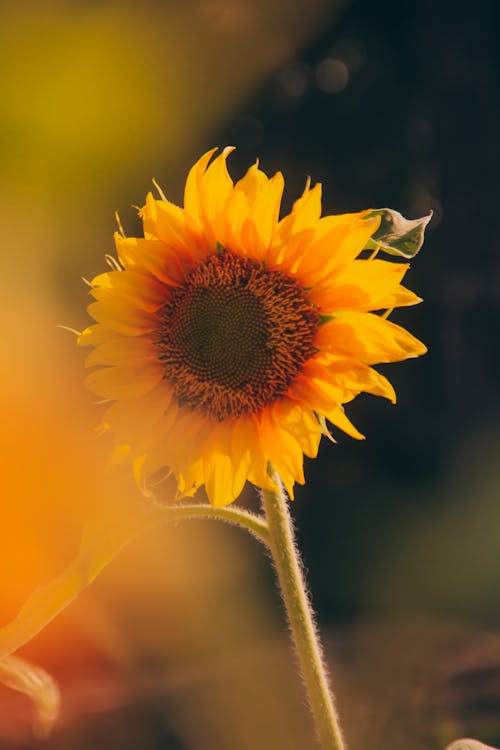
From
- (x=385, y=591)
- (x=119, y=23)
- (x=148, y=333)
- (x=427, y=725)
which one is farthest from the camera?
(x=385, y=591)

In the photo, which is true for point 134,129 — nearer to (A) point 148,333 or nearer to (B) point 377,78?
(B) point 377,78

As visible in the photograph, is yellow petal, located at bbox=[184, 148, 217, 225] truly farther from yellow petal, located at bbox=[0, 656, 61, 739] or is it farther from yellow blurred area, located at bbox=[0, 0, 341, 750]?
yellow blurred area, located at bbox=[0, 0, 341, 750]

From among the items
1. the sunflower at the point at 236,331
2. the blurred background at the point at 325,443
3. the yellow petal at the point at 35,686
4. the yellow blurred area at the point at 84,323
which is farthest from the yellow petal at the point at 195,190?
the yellow blurred area at the point at 84,323

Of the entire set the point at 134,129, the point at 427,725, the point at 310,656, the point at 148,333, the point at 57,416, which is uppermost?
the point at 134,129

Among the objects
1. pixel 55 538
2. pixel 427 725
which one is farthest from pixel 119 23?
pixel 427 725

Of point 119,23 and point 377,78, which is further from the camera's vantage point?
point 377,78

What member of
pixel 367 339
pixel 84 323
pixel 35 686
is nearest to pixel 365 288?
pixel 367 339

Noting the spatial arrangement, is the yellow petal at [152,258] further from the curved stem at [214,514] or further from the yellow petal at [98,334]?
the curved stem at [214,514]
